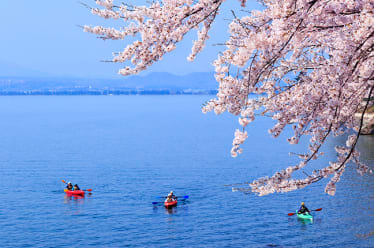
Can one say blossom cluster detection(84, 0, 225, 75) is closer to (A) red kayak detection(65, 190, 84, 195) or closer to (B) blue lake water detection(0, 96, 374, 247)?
(B) blue lake water detection(0, 96, 374, 247)

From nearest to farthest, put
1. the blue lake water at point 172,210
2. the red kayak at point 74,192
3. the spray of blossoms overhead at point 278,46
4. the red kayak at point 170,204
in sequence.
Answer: the spray of blossoms overhead at point 278,46, the blue lake water at point 172,210, the red kayak at point 170,204, the red kayak at point 74,192

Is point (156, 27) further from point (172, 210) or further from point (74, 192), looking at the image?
point (74, 192)

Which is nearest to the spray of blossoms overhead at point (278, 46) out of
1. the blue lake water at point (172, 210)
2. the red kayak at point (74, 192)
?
the blue lake water at point (172, 210)

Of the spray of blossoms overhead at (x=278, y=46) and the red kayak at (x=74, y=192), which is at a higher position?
the spray of blossoms overhead at (x=278, y=46)

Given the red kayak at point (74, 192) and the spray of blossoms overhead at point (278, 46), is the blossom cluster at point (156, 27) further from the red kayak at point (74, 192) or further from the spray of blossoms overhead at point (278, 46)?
the red kayak at point (74, 192)

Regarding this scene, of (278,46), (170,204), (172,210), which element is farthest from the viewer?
(170,204)

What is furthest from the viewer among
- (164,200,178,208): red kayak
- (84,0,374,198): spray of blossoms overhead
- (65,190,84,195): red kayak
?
(65,190,84,195): red kayak

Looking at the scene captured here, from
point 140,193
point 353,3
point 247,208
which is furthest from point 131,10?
point 140,193

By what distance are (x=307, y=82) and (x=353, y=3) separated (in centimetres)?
351

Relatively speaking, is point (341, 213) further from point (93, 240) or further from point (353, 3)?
point (353, 3)

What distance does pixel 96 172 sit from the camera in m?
67.4

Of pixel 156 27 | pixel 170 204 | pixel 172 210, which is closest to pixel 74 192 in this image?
pixel 170 204

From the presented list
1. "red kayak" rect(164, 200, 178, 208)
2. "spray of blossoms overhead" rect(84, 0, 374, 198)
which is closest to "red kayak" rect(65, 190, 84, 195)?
"red kayak" rect(164, 200, 178, 208)

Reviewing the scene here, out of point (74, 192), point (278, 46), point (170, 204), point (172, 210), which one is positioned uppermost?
point (278, 46)
